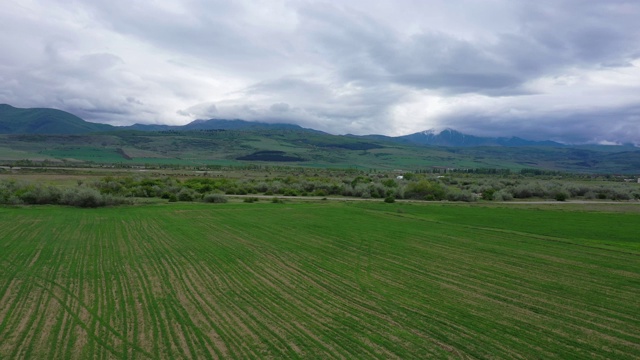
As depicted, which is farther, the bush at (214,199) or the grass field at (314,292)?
the bush at (214,199)

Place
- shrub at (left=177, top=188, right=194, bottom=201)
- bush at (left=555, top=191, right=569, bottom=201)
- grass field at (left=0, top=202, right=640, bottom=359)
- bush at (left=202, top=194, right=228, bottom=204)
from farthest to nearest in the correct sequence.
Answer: bush at (left=555, top=191, right=569, bottom=201), shrub at (left=177, top=188, right=194, bottom=201), bush at (left=202, top=194, right=228, bottom=204), grass field at (left=0, top=202, right=640, bottom=359)

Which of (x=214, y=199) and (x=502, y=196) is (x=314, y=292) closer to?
(x=214, y=199)

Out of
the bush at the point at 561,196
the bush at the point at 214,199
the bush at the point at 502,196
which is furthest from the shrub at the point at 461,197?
the bush at the point at 214,199

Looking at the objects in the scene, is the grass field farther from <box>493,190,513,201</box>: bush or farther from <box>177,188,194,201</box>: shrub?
<box>493,190,513,201</box>: bush

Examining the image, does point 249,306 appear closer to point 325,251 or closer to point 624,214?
point 325,251

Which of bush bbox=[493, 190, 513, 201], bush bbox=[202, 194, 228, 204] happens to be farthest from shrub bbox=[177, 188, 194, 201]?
bush bbox=[493, 190, 513, 201]

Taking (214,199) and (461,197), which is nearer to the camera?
(214,199)

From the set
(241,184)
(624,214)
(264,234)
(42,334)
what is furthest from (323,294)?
(241,184)

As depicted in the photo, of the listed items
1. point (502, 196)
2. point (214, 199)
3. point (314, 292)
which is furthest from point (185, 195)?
point (502, 196)

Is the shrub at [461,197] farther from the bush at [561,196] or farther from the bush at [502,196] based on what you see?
the bush at [561,196]

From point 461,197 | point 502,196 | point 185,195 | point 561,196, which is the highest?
point 185,195
